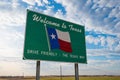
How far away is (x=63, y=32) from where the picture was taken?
1024 centimetres

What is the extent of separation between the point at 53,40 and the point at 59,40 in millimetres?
500

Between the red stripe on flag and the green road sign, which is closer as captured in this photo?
the green road sign

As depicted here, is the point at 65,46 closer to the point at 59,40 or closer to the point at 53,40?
the point at 59,40

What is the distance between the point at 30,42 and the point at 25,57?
0.72 meters

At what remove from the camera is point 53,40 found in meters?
9.52

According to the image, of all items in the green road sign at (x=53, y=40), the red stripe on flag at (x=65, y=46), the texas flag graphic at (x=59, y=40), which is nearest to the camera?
the green road sign at (x=53, y=40)

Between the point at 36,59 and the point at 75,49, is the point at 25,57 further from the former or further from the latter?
the point at 75,49

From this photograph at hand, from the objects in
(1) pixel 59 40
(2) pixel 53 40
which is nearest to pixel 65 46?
(1) pixel 59 40

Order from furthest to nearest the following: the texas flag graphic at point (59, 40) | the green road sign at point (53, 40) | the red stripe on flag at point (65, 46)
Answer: the red stripe on flag at point (65, 46)
the texas flag graphic at point (59, 40)
the green road sign at point (53, 40)

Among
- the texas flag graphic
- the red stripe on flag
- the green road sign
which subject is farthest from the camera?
the red stripe on flag

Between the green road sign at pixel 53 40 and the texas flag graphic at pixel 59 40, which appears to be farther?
the texas flag graphic at pixel 59 40

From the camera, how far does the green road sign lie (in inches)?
338

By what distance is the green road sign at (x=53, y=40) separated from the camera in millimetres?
8594

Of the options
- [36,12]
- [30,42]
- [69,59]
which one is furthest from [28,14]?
[69,59]
